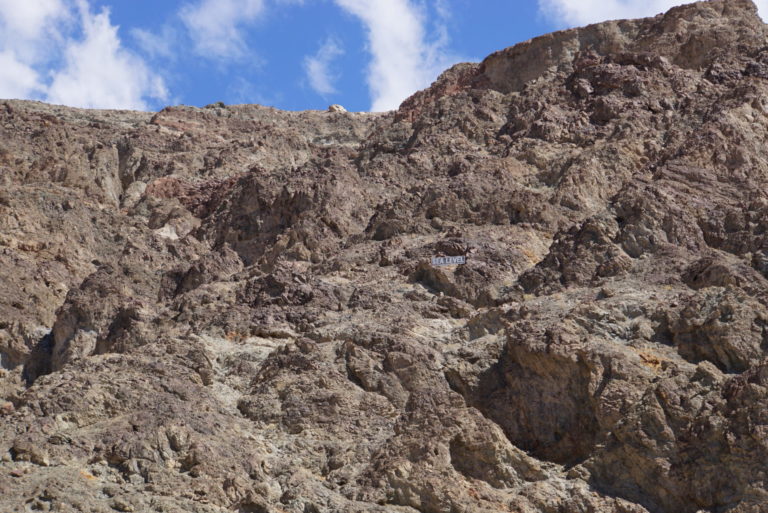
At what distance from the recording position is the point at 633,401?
24.2 meters

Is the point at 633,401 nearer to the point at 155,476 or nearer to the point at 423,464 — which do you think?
the point at 423,464

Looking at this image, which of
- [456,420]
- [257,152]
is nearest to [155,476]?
[456,420]

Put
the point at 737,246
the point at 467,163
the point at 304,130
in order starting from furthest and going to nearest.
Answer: the point at 304,130
the point at 467,163
the point at 737,246

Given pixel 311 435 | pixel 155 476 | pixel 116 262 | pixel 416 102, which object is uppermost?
pixel 416 102

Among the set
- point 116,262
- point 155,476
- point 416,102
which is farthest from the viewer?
point 416,102

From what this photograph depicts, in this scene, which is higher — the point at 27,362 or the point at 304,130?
the point at 304,130

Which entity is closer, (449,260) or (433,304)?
(433,304)

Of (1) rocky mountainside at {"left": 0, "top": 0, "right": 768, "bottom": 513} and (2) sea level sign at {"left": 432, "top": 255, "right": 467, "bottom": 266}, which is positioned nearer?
(1) rocky mountainside at {"left": 0, "top": 0, "right": 768, "bottom": 513}

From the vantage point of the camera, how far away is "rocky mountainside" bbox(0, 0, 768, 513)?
22.9 metres

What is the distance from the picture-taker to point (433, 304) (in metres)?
30.8

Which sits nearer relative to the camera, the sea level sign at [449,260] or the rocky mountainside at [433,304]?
the rocky mountainside at [433,304]

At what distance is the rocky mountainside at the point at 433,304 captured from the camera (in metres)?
22.9

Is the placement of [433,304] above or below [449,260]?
below

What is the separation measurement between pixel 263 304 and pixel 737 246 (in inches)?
405
